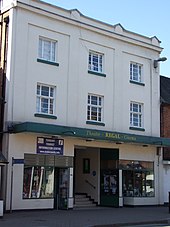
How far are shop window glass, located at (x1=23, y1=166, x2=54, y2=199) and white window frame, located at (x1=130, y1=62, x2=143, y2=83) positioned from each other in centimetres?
865

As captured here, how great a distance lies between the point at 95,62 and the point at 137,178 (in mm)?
7766

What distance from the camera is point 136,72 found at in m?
27.4

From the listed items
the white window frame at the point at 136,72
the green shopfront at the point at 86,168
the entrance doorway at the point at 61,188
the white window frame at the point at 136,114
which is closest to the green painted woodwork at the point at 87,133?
the green shopfront at the point at 86,168

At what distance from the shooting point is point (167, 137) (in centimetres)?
2866

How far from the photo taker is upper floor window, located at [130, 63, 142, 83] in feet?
88.8

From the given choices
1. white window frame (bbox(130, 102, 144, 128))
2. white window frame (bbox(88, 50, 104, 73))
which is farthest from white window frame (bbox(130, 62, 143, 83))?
white window frame (bbox(88, 50, 104, 73))

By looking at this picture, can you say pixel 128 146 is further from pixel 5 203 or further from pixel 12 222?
pixel 12 222

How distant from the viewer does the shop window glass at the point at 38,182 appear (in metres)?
21.0

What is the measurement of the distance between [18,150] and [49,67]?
16.0 feet

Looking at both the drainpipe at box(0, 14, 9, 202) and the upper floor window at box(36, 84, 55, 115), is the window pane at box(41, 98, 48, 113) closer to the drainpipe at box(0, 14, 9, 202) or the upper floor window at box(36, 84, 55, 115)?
the upper floor window at box(36, 84, 55, 115)

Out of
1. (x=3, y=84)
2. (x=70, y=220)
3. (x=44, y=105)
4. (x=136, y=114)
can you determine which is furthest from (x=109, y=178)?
(x=3, y=84)

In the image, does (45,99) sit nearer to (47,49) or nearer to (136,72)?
(47,49)

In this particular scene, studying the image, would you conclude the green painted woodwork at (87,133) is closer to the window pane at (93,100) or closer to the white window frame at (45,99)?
the white window frame at (45,99)

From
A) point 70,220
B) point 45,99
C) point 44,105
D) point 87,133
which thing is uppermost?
point 45,99
